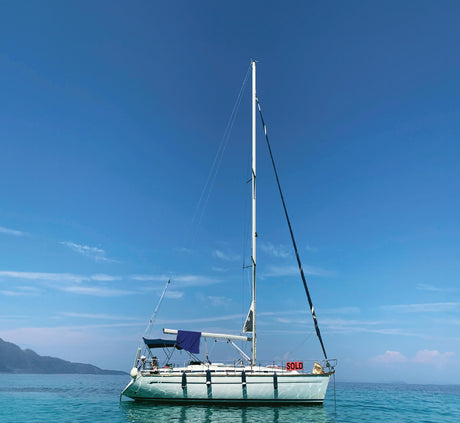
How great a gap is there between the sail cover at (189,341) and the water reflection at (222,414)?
375 centimetres

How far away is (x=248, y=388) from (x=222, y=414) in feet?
9.13

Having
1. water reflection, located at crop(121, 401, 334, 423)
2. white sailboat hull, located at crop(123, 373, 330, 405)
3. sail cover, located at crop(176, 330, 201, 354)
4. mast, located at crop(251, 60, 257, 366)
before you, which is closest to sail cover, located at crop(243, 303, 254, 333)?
mast, located at crop(251, 60, 257, 366)

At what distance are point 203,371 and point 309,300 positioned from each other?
31.2 feet

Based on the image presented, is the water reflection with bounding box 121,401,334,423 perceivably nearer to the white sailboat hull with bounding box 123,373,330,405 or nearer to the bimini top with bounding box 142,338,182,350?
the white sailboat hull with bounding box 123,373,330,405

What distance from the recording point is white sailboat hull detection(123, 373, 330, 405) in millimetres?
24219

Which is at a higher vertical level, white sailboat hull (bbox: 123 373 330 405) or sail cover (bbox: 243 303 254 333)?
sail cover (bbox: 243 303 254 333)

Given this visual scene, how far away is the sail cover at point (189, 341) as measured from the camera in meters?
26.7

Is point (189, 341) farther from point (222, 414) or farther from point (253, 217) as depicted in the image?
point (253, 217)

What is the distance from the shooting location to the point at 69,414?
2488cm

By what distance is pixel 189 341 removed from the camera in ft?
87.8

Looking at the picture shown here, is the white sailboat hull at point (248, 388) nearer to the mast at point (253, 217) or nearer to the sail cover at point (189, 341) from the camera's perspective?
the mast at point (253, 217)

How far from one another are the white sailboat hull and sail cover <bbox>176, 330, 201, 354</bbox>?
2124 millimetres

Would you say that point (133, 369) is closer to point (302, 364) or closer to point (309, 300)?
point (302, 364)

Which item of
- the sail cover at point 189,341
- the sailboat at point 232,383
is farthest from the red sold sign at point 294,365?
the sail cover at point 189,341
